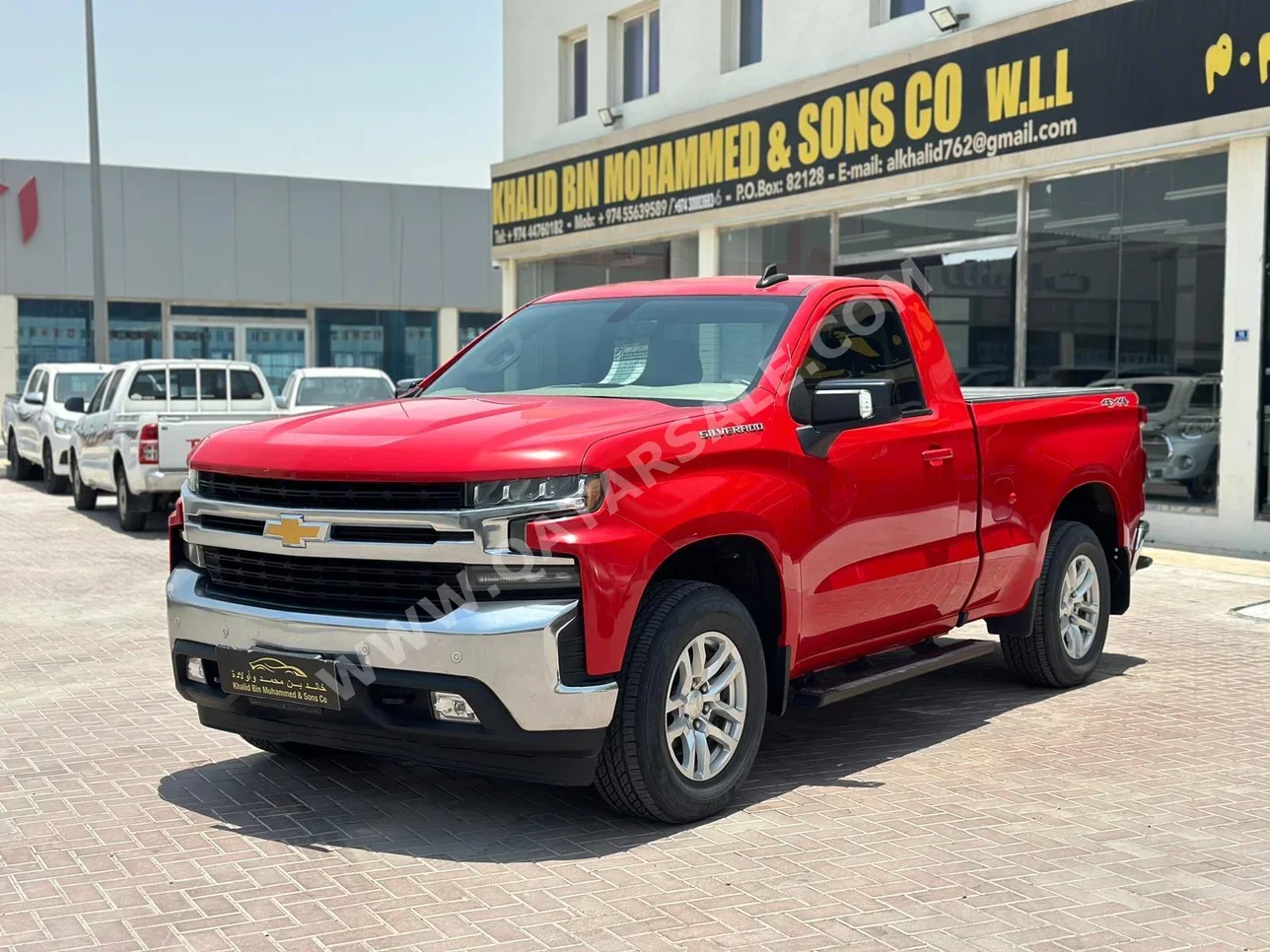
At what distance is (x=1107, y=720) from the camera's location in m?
7.32

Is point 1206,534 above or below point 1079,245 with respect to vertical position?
below

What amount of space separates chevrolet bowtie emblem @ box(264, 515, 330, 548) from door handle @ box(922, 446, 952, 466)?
278cm

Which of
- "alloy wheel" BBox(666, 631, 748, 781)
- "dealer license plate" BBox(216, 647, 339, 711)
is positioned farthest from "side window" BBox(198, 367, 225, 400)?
"alloy wheel" BBox(666, 631, 748, 781)

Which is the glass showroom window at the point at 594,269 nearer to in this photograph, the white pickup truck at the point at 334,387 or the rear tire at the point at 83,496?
the white pickup truck at the point at 334,387

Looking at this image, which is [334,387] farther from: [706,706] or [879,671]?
[706,706]

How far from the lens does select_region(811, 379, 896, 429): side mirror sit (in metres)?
5.88

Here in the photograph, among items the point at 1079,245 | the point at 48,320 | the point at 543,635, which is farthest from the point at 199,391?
the point at 48,320

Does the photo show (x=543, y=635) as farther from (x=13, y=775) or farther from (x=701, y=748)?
(x=13, y=775)

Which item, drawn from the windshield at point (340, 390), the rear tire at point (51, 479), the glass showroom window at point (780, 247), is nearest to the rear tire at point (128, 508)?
the windshield at point (340, 390)

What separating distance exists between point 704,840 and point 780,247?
14.6m

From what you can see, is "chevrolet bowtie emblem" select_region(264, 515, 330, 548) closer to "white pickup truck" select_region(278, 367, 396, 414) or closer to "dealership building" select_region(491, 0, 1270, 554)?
"dealership building" select_region(491, 0, 1270, 554)

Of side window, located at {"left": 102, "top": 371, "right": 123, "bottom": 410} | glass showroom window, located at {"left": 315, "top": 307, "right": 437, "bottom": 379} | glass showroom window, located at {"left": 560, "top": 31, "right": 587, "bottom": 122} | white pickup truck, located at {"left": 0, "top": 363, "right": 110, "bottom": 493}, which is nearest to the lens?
side window, located at {"left": 102, "top": 371, "right": 123, "bottom": 410}

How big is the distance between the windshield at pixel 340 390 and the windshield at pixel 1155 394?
9.79 m

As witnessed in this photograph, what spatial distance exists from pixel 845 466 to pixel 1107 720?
7.18 ft
